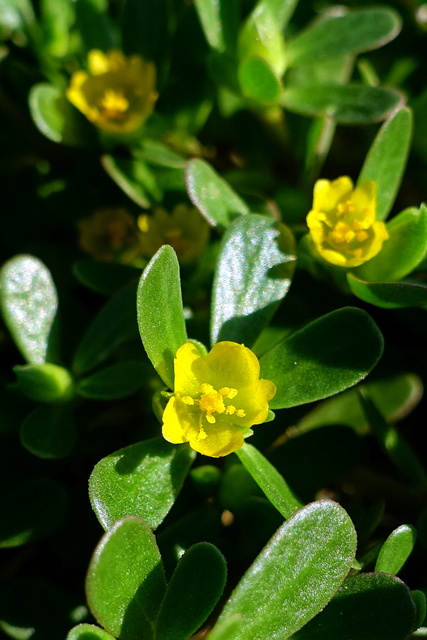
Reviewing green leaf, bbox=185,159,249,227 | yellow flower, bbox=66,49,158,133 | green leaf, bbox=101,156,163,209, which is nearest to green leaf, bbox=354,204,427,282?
green leaf, bbox=185,159,249,227

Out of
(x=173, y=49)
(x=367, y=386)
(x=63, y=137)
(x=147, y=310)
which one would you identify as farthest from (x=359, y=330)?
(x=173, y=49)

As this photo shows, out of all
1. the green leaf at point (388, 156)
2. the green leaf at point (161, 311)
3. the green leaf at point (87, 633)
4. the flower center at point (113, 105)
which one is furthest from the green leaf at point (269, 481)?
the flower center at point (113, 105)

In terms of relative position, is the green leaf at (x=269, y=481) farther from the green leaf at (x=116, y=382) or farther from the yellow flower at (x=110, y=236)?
the yellow flower at (x=110, y=236)

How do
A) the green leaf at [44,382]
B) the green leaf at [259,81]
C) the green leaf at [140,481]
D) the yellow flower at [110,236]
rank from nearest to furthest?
the green leaf at [140,481] → the green leaf at [44,382] → the green leaf at [259,81] → the yellow flower at [110,236]

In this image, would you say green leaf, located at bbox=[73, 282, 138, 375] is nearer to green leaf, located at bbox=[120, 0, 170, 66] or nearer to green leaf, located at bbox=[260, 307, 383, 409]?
green leaf, located at bbox=[260, 307, 383, 409]

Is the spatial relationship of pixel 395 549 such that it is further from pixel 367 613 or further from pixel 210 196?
pixel 210 196

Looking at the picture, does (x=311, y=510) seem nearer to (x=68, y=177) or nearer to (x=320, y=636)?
(x=320, y=636)
